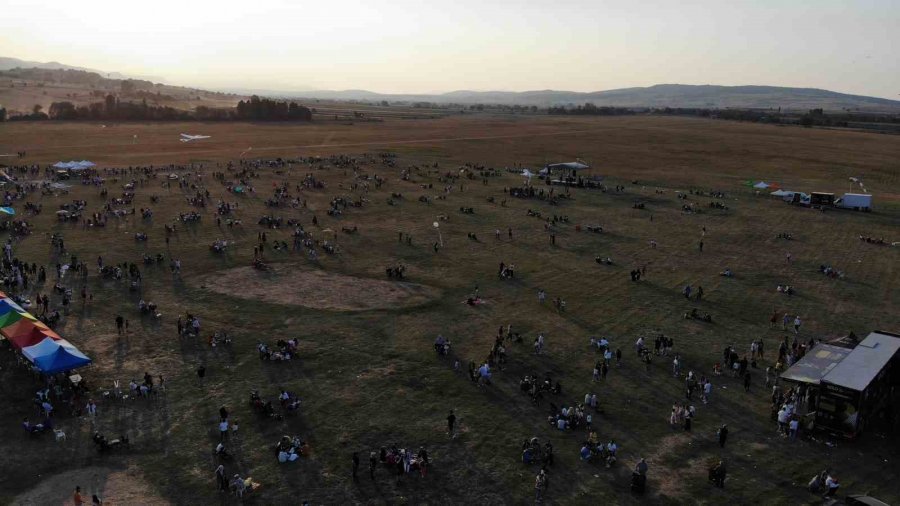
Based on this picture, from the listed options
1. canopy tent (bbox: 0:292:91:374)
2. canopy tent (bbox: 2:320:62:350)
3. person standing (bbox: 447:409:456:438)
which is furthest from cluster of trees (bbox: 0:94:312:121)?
person standing (bbox: 447:409:456:438)

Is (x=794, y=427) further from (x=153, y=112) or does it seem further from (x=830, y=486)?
(x=153, y=112)

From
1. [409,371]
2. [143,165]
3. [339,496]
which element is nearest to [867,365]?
[409,371]

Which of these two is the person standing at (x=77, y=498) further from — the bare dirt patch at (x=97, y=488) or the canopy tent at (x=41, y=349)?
the canopy tent at (x=41, y=349)

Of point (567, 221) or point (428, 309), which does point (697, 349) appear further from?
point (567, 221)

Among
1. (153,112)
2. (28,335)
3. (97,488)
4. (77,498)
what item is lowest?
(97,488)

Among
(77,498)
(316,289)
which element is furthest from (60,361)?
(316,289)

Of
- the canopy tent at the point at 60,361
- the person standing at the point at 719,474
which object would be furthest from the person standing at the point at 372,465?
the canopy tent at the point at 60,361
